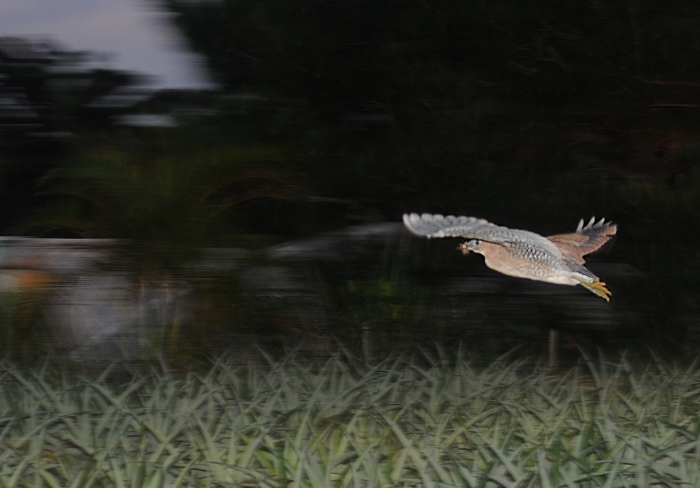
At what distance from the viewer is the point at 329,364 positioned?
2.29 meters

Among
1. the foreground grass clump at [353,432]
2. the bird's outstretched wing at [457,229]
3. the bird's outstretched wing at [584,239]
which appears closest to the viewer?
the foreground grass clump at [353,432]

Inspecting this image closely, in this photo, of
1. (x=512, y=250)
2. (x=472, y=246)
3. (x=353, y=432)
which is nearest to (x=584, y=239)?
→ (x=512, y=250)

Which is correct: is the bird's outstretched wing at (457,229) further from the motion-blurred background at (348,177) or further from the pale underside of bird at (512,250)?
the motion-blurred background at (348,177)

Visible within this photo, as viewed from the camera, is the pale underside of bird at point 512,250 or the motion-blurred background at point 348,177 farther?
the motion-blurred background at point 348,177

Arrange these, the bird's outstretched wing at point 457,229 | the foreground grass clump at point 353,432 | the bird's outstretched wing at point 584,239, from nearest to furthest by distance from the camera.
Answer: the foreground grass clump at point 353,432 → the bird's outstretched wing at point 457,229 → the bird's outstretched wing at point 584,239

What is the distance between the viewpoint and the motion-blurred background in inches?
103

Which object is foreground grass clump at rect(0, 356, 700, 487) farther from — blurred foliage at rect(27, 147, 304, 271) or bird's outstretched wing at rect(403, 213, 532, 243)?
blurred foliage at rect(27, 147, 304, 271)

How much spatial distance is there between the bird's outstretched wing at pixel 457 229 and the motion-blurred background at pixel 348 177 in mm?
655

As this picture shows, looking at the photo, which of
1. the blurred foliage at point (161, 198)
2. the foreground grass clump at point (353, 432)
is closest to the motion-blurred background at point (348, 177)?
the blurred foliage at point (161, 198)

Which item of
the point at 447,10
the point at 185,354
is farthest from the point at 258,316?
the point at 447,10

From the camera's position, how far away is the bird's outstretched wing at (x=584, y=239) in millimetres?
2528

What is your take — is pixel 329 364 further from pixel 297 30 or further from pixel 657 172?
pixel 657 172

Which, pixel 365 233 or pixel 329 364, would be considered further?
pixel 365 233

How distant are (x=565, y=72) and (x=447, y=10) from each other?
0.51 meters
